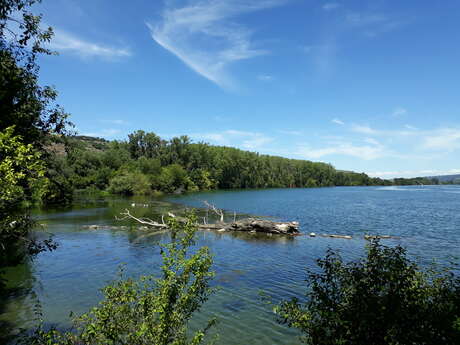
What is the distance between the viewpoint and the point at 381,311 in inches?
269

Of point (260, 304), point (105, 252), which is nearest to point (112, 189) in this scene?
point (105, 252)

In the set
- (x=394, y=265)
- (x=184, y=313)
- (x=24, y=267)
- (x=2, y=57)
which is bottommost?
(x=24, y=267)

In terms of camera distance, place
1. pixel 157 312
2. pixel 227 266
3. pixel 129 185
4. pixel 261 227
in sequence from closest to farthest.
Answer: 1. pixel 157 312
2. pixel 227 266
3. pixel 261 227
4. pixel 129 185

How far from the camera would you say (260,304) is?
54.1 feet

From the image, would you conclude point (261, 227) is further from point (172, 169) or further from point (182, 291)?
point (172, 169)

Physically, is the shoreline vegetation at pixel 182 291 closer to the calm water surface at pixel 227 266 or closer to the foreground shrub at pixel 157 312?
the foreground shrub at pixel 157 312

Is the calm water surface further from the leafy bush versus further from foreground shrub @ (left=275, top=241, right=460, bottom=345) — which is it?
the leafy bush

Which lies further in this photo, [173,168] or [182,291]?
[173,168]

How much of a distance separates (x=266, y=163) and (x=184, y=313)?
581ft

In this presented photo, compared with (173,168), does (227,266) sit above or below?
below

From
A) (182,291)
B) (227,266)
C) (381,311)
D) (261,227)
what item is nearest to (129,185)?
(261,227)

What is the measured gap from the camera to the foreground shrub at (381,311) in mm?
6465

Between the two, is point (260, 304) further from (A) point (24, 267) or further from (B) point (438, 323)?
(A) point (24, 267)

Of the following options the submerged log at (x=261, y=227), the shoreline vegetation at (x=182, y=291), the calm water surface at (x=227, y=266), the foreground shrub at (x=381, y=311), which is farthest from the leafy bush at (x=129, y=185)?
the foreground shrub at (x=381, y=311)
